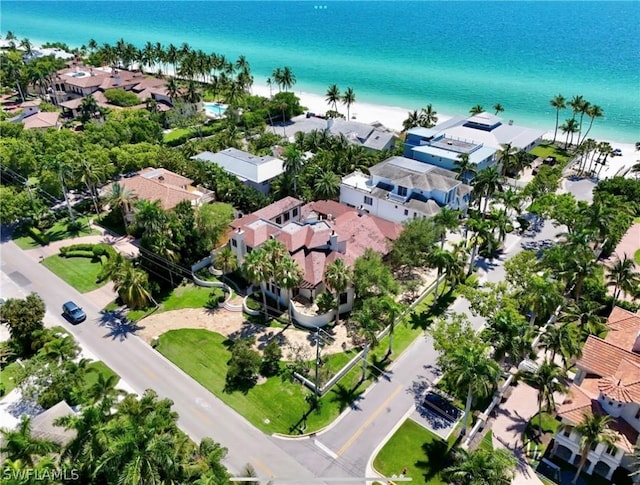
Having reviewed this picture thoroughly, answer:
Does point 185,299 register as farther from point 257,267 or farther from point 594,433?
point 594,433

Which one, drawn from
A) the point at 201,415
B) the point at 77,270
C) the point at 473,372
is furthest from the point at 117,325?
the point at 473,372

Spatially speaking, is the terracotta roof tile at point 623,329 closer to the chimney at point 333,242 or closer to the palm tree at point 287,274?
the chimney at point 333,242

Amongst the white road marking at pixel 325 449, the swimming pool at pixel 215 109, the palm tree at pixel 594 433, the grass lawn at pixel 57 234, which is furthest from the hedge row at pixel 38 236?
the palm tree at pixel 594 433

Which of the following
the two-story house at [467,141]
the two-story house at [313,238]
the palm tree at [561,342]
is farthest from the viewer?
the two-story house at [467,141]

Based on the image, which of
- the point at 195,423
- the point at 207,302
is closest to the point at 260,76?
the point at 207,302

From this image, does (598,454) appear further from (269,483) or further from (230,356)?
(230,356)

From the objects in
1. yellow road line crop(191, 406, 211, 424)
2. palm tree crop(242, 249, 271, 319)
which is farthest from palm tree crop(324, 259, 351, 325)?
yellow road line crop(191, 406, 211, 424)
